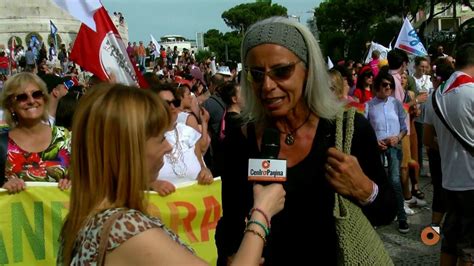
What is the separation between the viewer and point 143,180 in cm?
196

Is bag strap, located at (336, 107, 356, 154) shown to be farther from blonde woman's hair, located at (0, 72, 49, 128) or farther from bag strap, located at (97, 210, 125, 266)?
blonde woman's hair, located at (0, 72, 49, 128)

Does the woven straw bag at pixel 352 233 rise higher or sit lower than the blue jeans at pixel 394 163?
higher

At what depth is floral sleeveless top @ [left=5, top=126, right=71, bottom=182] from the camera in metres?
4.45

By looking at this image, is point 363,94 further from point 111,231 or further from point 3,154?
point 111,231

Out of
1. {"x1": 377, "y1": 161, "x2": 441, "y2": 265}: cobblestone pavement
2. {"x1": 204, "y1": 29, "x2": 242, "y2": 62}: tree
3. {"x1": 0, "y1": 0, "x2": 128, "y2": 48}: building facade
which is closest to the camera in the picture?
{"x1": 377, "y1": 161, "x2": 441, "y2": 265}: cobblestone pavement

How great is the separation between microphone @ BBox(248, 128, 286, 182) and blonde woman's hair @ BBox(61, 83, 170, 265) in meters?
0.43

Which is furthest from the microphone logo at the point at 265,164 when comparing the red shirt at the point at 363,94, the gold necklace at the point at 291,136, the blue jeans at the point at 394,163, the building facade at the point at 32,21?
the building facade at the point at 32,21

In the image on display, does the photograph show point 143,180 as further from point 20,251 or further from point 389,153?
point 389,153

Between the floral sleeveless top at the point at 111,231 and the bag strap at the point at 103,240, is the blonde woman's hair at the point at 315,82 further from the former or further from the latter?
the bag strap at the point at 103,240

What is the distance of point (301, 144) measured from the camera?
248cm

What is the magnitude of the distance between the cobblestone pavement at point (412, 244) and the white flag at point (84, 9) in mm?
3692

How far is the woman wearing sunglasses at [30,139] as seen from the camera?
446 cm

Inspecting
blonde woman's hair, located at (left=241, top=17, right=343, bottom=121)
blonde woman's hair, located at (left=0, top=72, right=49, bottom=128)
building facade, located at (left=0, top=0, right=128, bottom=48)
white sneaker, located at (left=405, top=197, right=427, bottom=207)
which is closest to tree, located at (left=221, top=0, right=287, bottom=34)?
building facade, located at (left=0, top=0, right=128, bottom=48)

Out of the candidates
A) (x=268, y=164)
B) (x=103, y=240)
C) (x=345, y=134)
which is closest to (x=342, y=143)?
(x=345, y=134)
